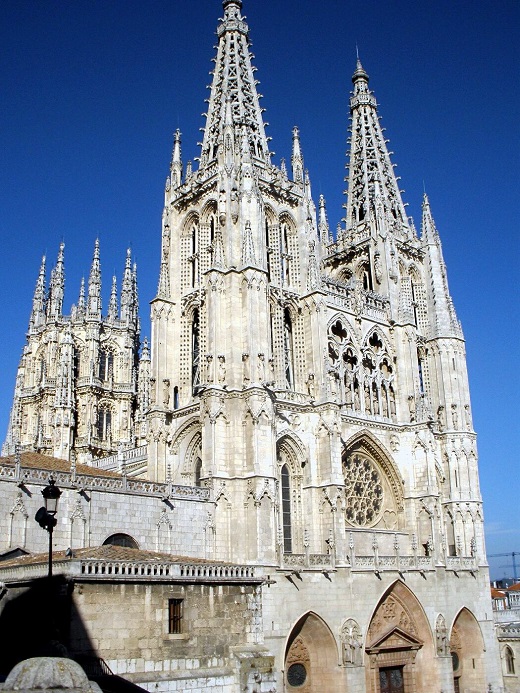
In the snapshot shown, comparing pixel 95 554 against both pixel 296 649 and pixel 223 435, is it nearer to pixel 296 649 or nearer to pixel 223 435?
pixel 223 435

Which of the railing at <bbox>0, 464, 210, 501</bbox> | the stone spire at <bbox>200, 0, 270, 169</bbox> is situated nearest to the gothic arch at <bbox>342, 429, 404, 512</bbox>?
the railing at <bbox>0, 464, 210, 501</bbox>

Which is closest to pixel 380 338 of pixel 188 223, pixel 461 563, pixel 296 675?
pixel 188 223

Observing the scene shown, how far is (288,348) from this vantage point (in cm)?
3378

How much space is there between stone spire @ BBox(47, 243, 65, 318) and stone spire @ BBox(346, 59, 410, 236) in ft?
89.7

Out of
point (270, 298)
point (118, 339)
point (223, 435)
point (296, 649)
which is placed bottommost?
point (296, 649)

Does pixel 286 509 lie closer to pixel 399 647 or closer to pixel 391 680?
pixel 399 647

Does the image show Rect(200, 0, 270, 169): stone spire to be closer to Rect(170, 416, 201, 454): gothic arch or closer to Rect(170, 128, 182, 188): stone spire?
Rect(170, 128, 182, 188): stone spire

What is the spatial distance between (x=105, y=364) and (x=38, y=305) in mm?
7946

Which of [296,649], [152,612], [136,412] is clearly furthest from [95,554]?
[136,412]

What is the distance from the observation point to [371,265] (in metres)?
40.2

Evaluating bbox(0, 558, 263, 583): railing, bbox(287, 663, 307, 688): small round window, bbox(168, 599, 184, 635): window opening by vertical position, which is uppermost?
bbox(0, 558, 263, 583): railing

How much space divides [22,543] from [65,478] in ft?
7.99

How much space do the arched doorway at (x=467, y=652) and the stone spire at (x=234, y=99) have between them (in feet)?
74.4

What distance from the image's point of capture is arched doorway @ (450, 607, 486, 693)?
34438 millimetres
